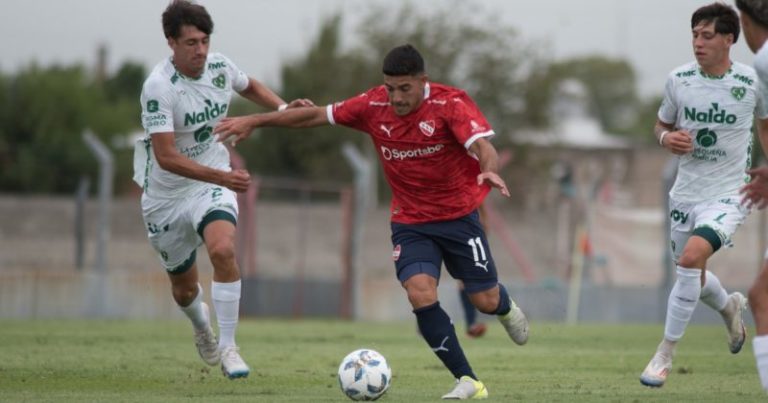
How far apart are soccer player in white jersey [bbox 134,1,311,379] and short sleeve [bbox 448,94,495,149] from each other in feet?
5.39

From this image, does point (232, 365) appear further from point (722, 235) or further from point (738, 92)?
point (738, 92)

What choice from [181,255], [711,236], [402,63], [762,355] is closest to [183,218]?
[181,255]

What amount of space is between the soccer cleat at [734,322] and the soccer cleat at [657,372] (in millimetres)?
1545

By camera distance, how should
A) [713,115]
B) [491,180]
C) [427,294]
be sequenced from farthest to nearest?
1. [713,115]
2. [427,294]
3. [491,180]

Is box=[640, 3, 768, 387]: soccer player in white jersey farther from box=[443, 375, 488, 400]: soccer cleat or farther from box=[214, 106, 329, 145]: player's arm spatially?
box=[214, 106, 329, 145]: player's arm

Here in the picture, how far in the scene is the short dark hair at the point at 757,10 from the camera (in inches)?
285

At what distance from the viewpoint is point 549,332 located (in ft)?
59.6

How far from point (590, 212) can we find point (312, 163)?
26011mm

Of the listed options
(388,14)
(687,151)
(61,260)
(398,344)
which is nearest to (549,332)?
(398,344)

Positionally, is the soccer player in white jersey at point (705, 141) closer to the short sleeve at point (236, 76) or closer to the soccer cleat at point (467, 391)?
the soccer cleat at point (467, 391)

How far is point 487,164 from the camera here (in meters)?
8.82

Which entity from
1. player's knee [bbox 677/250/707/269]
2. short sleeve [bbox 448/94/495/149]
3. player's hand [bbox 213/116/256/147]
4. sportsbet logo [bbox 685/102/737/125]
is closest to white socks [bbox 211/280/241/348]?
player's hand [bbox 213/116/256/147]

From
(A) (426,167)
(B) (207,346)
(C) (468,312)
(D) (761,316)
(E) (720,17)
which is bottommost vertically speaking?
(C) (468,312)

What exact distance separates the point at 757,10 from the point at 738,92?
323 centimetres
